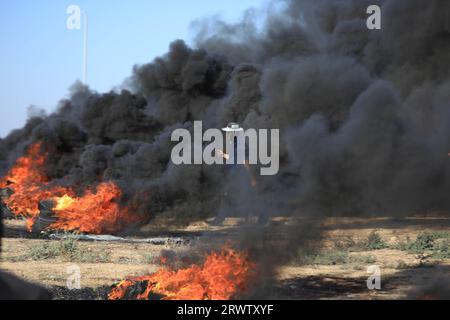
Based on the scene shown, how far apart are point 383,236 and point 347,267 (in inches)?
218

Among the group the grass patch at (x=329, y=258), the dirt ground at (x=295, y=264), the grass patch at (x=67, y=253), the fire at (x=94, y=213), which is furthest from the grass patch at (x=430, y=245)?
the fire at (x=94, y=213)

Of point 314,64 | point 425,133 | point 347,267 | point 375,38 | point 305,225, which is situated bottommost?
point 347,267

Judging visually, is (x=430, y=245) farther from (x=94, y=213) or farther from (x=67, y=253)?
(x=94, y=213)

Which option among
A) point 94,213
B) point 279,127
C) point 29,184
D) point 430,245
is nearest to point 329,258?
point 430,245

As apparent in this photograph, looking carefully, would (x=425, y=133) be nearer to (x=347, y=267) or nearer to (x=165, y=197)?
(x=347, y=267)

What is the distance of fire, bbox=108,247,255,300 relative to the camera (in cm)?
1036

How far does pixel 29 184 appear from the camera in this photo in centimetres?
2802

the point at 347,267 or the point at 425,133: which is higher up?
the point at 425,133

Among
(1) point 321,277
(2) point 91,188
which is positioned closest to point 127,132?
(2) point 91,188

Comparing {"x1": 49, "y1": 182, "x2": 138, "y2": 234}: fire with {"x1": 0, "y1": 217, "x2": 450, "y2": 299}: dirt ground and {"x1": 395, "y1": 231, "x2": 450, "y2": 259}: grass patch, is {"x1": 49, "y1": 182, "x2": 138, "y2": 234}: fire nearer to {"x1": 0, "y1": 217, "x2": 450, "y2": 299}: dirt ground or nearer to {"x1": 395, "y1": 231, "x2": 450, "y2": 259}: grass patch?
{"x1": 0, "y1": 217, "x2": 450, "y2": 299}: dirt ground

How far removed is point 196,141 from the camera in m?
27.3

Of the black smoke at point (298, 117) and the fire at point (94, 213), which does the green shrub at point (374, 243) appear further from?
the fire at point (94, 213)
